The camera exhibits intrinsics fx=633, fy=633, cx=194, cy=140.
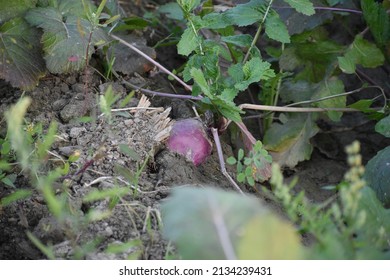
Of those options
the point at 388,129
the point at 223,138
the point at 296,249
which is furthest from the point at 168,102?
the point at 296,249

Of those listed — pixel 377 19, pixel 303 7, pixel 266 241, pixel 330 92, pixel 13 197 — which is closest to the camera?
pixel 266 241

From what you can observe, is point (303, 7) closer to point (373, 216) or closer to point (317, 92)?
point (317, 92)

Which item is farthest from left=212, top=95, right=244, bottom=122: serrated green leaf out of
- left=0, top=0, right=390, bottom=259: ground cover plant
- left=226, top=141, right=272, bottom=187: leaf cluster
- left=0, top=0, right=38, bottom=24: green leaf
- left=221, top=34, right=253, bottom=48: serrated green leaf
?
left=0, top=0, right=38, bottom=24: green leaf

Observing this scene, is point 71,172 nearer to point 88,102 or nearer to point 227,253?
point 88,102

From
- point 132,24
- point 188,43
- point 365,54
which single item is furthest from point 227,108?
point 365,54

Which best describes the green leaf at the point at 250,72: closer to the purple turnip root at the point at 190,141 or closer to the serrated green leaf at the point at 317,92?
A: the purple turnip root at the point at 190,141

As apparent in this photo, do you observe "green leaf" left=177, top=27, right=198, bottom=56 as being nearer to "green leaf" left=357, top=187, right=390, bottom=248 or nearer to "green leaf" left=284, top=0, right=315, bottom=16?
"green leaf" left=284, top=0, right=315, bottom=16
